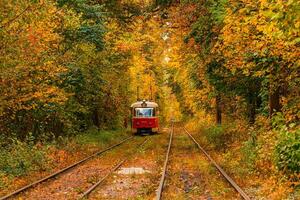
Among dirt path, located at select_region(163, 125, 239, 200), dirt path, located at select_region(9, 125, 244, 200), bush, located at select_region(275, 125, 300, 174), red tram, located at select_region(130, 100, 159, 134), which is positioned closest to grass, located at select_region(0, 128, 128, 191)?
dirt path, located at select_region(9, 125, 244, 200)

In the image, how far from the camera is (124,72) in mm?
40594

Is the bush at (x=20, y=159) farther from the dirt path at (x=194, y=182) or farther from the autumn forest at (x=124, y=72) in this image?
the dirt path at (x=194, y=182)

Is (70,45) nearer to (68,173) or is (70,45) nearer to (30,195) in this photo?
(68,173)

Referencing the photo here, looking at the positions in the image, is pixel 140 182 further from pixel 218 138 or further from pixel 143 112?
pixel 143 112

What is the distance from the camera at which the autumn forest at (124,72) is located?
1290 cm

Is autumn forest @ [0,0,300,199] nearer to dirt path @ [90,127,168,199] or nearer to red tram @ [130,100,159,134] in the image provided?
dirt path @ [90,127,168,199]

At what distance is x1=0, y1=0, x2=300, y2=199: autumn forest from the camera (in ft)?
42.3

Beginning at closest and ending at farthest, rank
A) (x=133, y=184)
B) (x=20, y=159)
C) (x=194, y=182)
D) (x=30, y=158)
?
(x=133, y=184) → (x=194, y=182) → (x=20, y=159) → (x=30, y=158)

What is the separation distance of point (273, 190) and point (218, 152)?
11.8 meters

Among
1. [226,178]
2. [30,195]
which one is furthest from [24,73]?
[226,178]

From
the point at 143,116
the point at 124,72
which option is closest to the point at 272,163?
the point at 124,72

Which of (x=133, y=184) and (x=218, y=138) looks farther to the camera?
(x=218, y=138)

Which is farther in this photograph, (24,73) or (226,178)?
(24,73)

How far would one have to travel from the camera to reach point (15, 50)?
15.9 m
